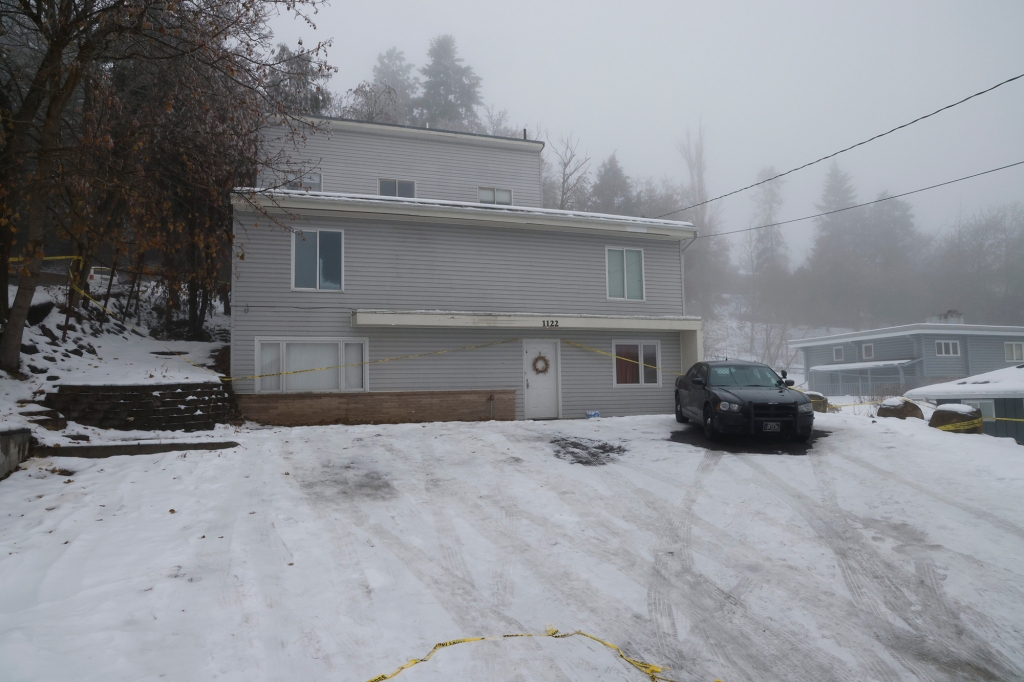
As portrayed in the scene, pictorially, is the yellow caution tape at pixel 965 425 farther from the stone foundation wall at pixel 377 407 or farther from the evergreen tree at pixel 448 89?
the evergreen tree at pixel 448 89

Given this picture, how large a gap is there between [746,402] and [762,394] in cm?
60

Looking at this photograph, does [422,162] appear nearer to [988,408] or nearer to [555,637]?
[555,637]

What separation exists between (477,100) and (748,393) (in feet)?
132

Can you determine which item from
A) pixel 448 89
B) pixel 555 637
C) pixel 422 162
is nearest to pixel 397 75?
pixel 448 89

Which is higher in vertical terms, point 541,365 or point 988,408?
point 541,365

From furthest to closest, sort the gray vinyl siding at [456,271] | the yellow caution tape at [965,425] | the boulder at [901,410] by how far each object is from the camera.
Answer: the gray vinyl siding at [456,271] → the boulder at [901,410] → the yellow caution tape at [965,425]

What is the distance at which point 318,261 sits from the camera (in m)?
15.1

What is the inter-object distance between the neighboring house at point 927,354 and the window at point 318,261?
94.8 feet

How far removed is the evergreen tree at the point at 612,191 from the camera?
4569cm

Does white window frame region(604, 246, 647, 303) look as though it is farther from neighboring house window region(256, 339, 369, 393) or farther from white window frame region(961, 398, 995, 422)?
white window frame region(961, 398, 995, 422)

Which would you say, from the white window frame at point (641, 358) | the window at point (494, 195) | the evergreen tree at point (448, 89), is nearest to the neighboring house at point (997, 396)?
the white window frame at point (641, 358)

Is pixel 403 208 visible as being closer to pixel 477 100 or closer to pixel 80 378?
pixel 80 378

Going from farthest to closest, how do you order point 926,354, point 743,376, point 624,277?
point 926,354
point 624,277
point 743,376

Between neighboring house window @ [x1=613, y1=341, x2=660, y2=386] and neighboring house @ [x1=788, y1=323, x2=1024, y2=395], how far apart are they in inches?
797
